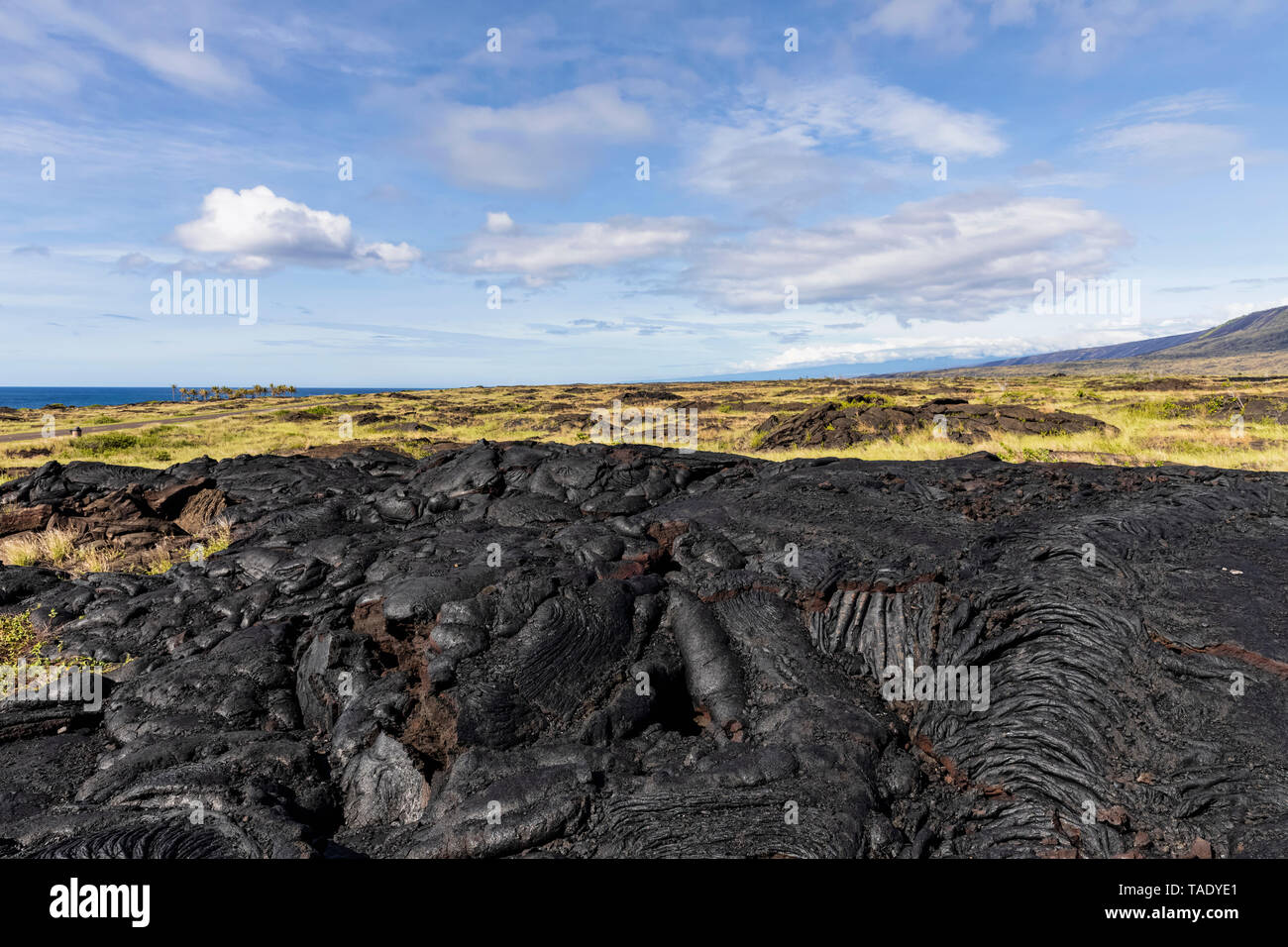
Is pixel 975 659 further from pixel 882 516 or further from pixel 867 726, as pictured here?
pixel 882 516

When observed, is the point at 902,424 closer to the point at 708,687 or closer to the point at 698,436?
the point at 698,436

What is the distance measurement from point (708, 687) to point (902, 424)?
26623 millimetres

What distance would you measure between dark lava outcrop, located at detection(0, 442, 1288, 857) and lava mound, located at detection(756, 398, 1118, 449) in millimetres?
17478

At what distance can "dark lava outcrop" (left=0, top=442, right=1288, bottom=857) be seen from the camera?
6.36 m

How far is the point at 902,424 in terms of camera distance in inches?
1259

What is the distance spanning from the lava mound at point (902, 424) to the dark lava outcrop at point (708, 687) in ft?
57.3

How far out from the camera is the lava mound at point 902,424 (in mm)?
29484

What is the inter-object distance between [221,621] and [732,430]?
31780mm

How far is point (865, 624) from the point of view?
9016mm
